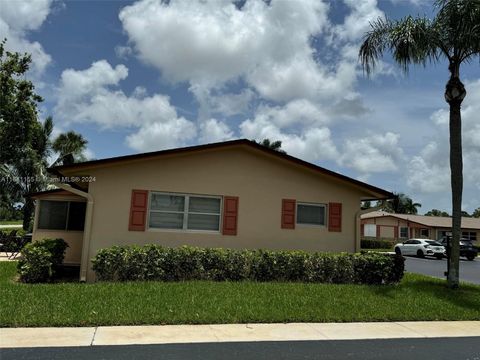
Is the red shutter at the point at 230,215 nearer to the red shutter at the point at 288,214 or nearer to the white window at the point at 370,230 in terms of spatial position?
the red shutter at the point at 288,214

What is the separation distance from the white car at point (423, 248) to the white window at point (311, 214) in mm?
21390

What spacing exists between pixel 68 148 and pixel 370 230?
1274 inches

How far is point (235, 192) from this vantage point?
13.8m

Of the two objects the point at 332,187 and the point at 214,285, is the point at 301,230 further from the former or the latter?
the point at 214,285

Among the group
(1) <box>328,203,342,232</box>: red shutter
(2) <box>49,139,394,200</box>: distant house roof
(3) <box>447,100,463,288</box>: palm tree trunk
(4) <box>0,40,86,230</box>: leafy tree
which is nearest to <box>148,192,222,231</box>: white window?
(2) <box>49,139,394,200</box>: distant house roof

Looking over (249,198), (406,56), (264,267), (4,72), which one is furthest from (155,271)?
(4,72)

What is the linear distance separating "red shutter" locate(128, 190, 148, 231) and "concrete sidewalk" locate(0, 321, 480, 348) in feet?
18.0

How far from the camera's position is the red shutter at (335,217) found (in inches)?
572

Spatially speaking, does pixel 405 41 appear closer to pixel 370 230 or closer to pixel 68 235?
pixel 68 235

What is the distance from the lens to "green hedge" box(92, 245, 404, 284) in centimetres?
1123

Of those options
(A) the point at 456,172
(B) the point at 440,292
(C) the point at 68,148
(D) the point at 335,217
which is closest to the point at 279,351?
(B) the point at 440,292

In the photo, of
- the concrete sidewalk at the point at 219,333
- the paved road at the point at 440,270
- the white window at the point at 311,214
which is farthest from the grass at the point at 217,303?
the paved road at the point at 440,270

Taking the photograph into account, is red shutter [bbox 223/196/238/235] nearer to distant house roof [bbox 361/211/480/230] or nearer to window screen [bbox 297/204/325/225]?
window screen [bbox 297/204/325/225]

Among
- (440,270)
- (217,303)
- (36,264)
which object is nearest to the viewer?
(217,303)
